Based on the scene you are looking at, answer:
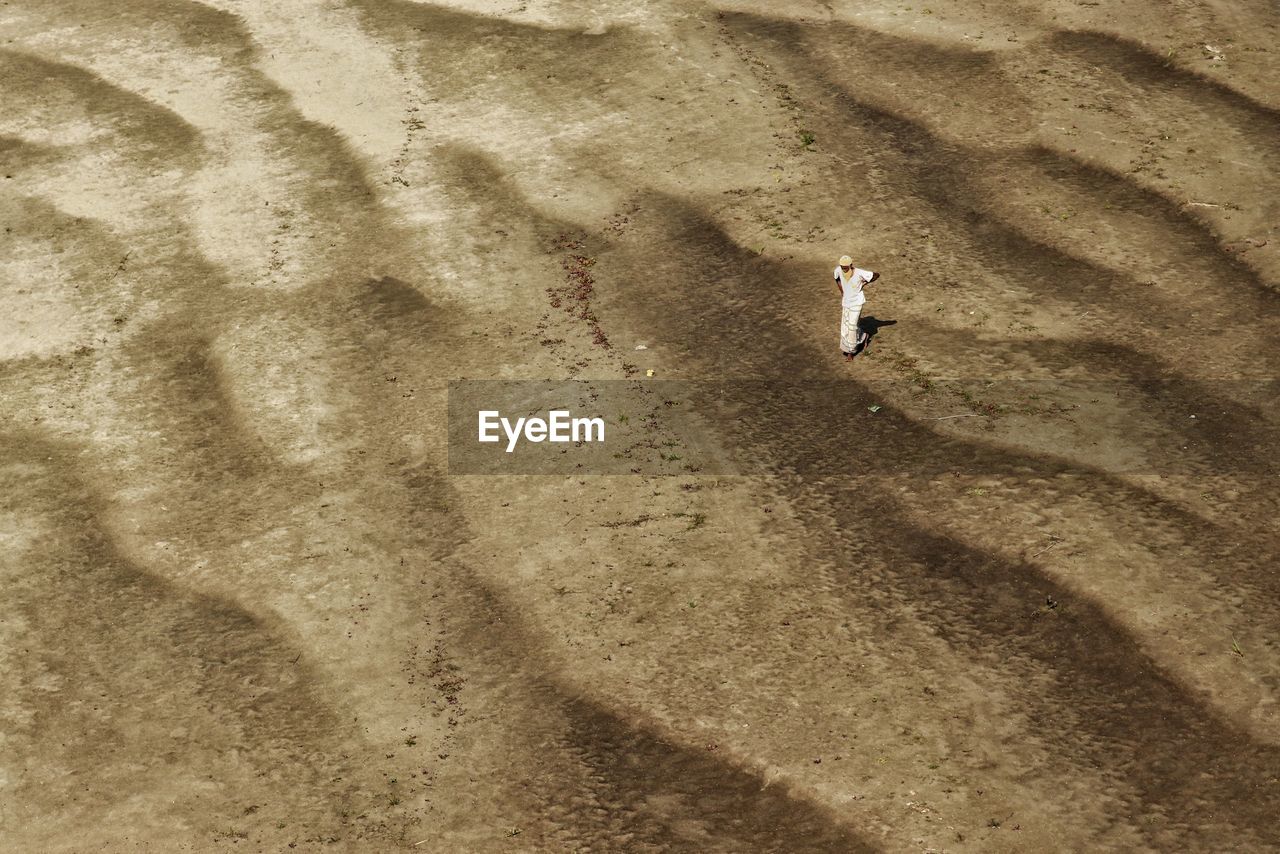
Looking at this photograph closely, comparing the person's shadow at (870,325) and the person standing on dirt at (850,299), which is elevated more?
the person standing on dirt at (850,299)

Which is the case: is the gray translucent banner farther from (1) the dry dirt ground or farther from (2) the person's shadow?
(2) the person's shadow

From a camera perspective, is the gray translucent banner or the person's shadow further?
the person's shadow

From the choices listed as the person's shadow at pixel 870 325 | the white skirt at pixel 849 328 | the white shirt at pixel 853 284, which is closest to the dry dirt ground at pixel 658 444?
the person's shadow at pixel 870 325

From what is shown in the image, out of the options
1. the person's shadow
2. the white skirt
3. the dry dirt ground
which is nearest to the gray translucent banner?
the dry dirt ground

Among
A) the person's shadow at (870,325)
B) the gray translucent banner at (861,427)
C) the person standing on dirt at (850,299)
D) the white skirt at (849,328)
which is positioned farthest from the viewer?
the person's shadow at (870,325)

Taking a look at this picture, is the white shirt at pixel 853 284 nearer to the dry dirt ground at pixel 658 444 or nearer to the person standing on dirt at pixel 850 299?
the person standing on dirt at pixel 850 299

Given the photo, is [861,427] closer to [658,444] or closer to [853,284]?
[853,284]
